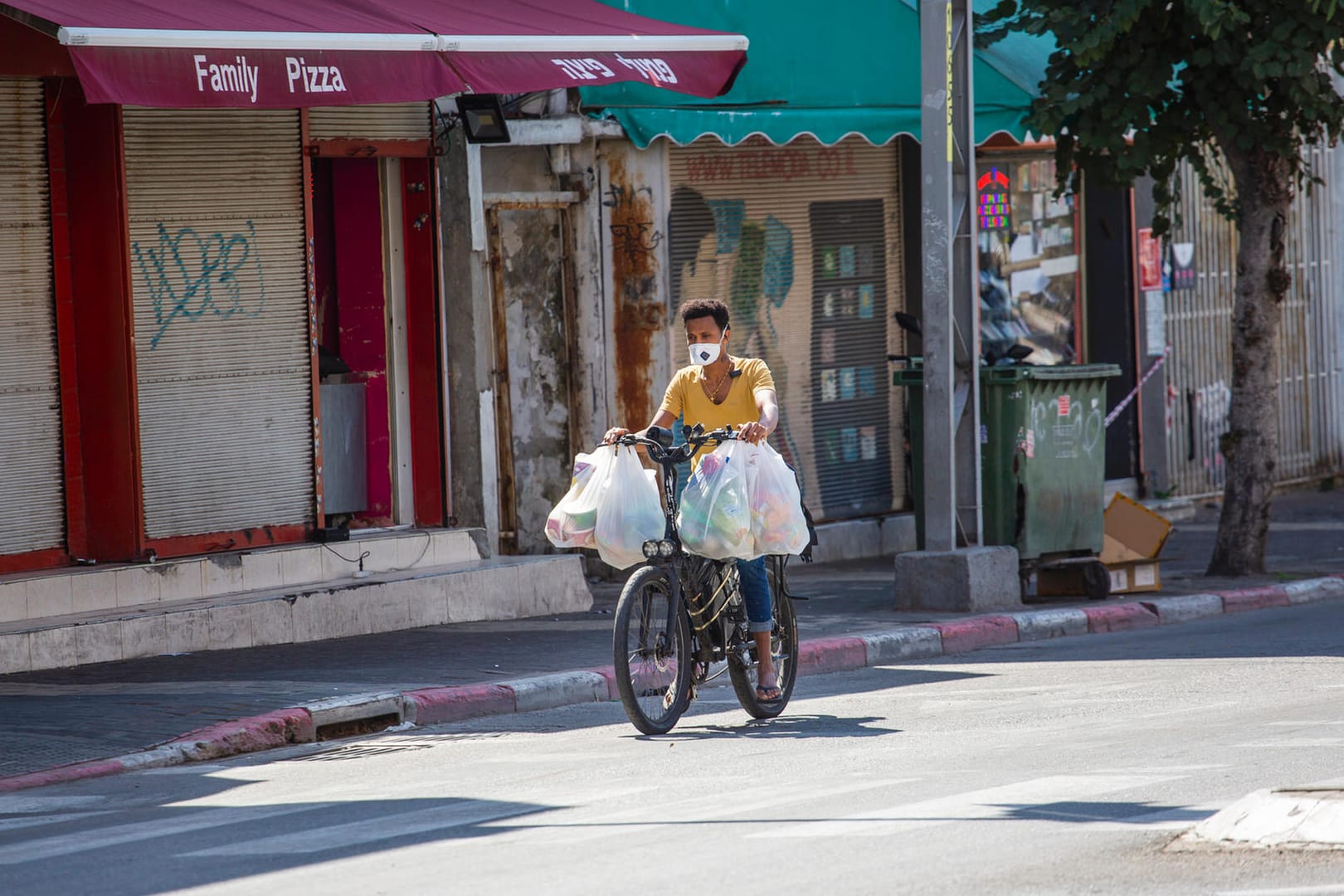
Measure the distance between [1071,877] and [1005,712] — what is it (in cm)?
336

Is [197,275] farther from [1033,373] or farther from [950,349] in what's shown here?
[1033,373]

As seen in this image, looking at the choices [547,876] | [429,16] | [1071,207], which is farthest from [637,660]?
[1071,207]

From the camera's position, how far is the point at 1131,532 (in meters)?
13.9

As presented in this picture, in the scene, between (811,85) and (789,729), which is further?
(811,85)

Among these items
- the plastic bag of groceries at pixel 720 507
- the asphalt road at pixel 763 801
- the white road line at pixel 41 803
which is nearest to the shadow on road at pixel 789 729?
the asphalt road at pixel 763 801

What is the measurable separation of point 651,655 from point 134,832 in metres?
2.42

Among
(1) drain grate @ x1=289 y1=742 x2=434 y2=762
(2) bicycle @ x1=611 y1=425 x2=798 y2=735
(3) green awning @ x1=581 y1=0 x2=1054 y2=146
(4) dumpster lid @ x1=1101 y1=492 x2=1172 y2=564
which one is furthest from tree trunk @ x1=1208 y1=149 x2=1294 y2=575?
(1) drain grate @ x1=289 y1=742 x2=434 y2=762

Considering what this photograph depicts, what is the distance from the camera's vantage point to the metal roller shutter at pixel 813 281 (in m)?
14.8

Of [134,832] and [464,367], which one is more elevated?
[464,367]

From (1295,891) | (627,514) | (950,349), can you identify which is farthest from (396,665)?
(1295,891)

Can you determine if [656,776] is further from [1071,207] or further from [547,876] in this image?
[1071,207]

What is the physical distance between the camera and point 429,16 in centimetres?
1146

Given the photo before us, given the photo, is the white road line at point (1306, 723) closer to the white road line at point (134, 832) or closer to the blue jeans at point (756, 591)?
the blue jeans at point (756, 591)

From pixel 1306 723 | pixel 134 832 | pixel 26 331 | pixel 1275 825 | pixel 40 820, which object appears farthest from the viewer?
pixel 26 331
